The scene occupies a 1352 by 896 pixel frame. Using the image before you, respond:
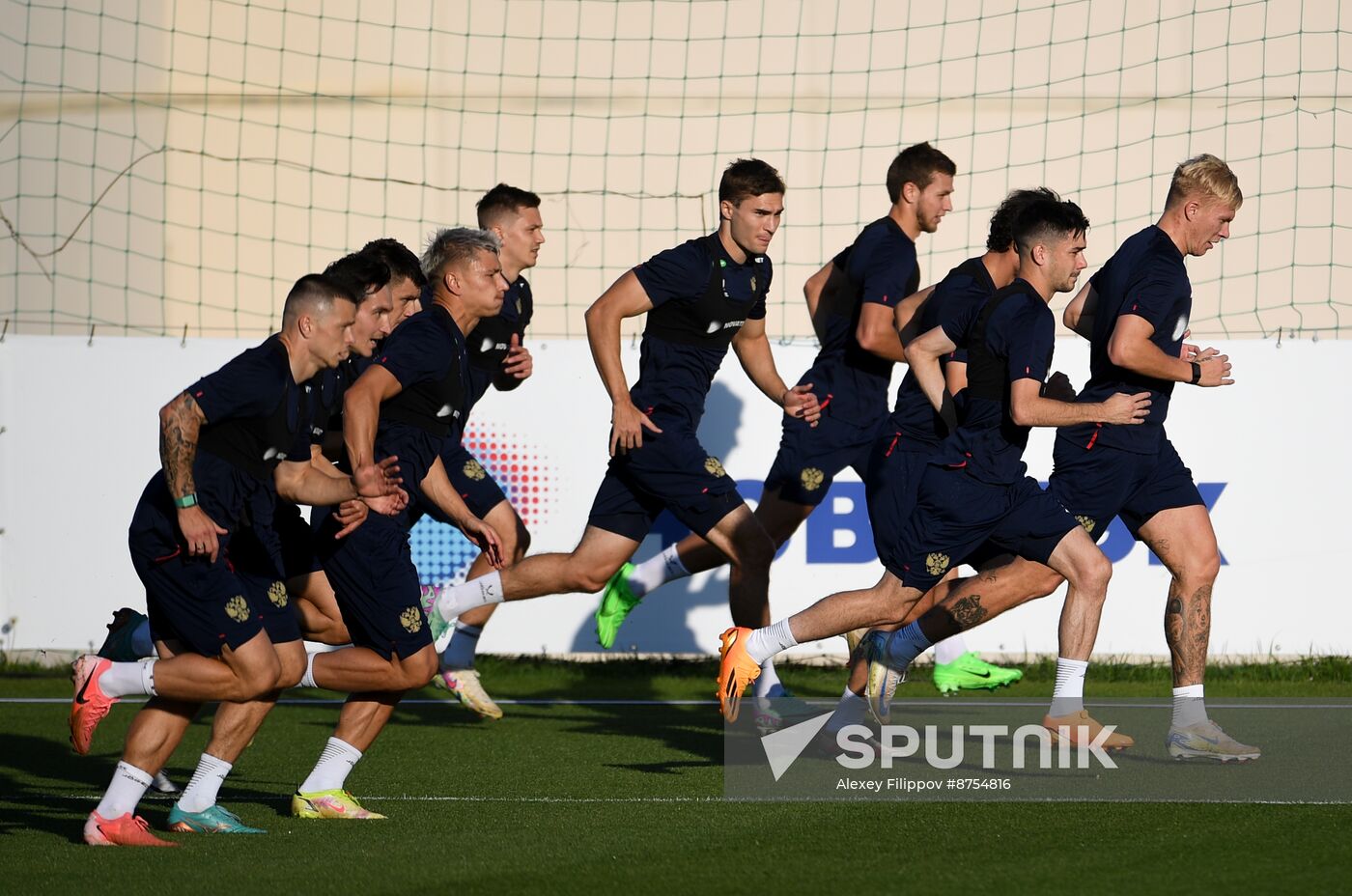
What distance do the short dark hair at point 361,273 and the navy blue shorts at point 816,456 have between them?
97.3 inches

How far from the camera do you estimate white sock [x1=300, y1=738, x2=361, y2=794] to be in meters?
6.23

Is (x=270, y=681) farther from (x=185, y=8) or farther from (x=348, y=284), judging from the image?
(x=185, y=8)

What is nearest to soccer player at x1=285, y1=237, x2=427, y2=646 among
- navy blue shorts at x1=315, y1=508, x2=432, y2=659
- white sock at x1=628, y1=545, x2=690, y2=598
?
navy blue shorts at x1=315, y1=508, x2=432, y2=659

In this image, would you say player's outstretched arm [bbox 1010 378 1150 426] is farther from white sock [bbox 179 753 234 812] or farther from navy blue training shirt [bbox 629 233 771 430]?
white sock [bbox 179 753 234 812]

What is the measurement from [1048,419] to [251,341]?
5.84 meters

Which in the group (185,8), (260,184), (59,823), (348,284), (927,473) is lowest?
(59,823)

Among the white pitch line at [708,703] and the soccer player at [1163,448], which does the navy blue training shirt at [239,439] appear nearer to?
the soccer player at [1163,448]

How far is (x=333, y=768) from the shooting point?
20.5 feet

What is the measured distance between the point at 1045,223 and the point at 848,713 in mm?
2203

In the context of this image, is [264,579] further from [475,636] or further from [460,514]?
[475,636]

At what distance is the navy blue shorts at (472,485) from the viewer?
870 centimetres

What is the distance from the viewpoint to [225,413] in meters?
5.80

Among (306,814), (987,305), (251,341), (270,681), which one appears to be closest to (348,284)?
(270,681)

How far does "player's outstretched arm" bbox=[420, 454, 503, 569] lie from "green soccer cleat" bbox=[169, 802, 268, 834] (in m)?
1.47
